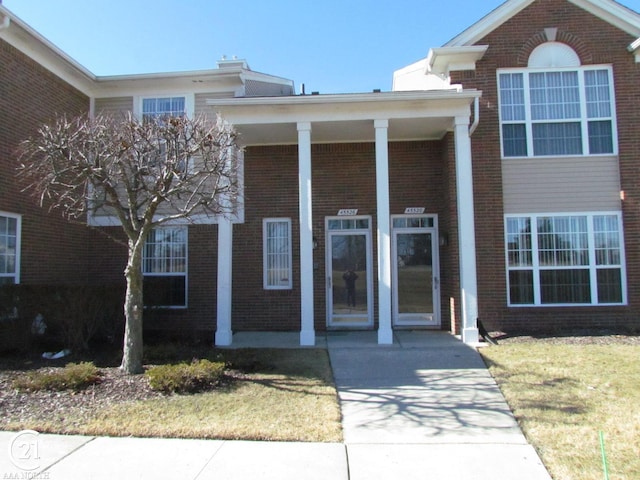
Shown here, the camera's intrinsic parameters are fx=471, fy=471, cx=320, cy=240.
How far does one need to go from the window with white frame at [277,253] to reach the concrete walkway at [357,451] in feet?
15.5

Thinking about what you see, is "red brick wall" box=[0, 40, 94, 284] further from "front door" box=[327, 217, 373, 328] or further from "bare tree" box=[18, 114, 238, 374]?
"front door" box=[327, 217, 373, 328]

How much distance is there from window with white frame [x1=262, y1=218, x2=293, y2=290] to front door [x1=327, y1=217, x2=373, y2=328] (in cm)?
91

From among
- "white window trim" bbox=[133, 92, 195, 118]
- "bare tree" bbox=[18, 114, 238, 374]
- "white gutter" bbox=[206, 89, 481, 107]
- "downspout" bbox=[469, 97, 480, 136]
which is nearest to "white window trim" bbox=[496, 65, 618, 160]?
"downspout" bbox=[469, 97, 480, 136]

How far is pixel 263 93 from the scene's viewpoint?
11.2 metres

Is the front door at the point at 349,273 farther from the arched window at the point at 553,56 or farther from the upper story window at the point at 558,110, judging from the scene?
the arched window at the point at 553,56

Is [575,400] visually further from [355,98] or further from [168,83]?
[168,83]

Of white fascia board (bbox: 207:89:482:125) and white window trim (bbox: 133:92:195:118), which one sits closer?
white fascia board (bbox: 207:89:482:125)

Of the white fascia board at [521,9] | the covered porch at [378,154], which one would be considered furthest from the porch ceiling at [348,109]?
the white fascia board at [521,9]

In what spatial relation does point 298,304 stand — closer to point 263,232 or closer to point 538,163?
point 263,232

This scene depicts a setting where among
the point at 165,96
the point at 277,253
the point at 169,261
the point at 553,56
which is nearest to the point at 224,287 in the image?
the point at 277,253

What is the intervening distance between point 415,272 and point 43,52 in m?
8.79

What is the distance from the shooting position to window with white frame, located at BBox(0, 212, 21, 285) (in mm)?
8500

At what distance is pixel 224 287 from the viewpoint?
29.3 ft

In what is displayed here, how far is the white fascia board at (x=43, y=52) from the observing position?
831 centimetres
